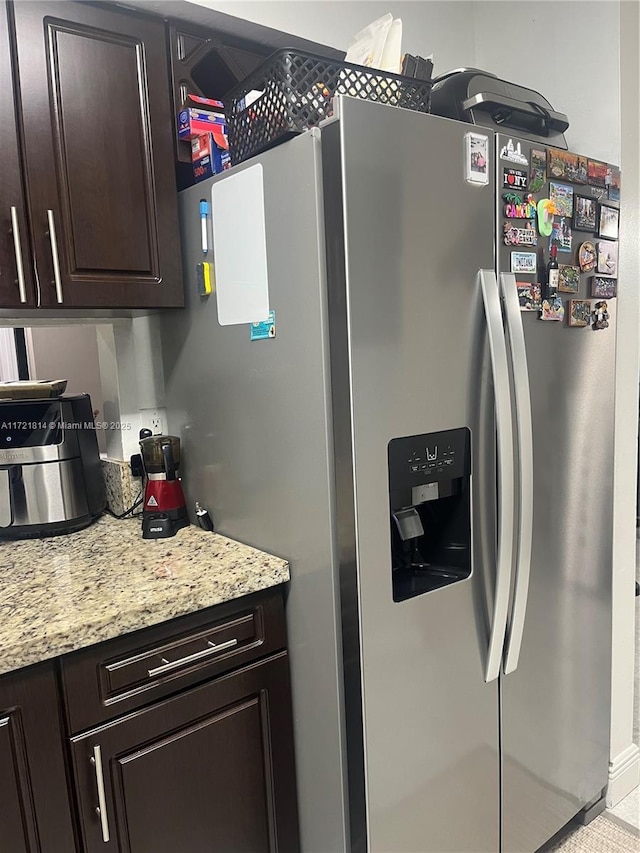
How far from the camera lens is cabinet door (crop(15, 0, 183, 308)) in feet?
4.22

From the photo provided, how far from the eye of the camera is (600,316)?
158cm

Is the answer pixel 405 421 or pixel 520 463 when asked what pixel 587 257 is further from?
pixel 405 421

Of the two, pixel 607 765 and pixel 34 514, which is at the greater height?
pixel 34 514

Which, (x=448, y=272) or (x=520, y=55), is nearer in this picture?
(x=448, y=272)

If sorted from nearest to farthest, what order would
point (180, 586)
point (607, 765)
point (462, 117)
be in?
point (180, 586) → point (462, 117) → point (607, 765)

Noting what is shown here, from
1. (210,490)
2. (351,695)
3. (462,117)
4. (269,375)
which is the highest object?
(462,117)

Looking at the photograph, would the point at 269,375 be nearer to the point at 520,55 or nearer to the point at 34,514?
the point at 34,514

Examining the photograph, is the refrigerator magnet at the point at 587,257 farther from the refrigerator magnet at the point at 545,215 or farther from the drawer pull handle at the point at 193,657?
the drawer pull handle at the point at 193,657

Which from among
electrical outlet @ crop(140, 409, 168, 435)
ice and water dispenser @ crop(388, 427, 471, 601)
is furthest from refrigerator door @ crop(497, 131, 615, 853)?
electrical outlet @ crop(140, 409, 168, 435)

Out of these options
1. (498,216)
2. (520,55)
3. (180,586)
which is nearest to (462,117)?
(498,216)

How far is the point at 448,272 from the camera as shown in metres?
1.22

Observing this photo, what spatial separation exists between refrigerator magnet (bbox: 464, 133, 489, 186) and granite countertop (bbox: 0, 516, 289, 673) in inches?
34.7

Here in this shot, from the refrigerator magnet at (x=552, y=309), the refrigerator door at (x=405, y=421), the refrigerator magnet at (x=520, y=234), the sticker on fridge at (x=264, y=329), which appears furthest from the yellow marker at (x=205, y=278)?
the refrigerator magnet at (x=552, y=309)

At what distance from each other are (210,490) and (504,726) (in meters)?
0.90
